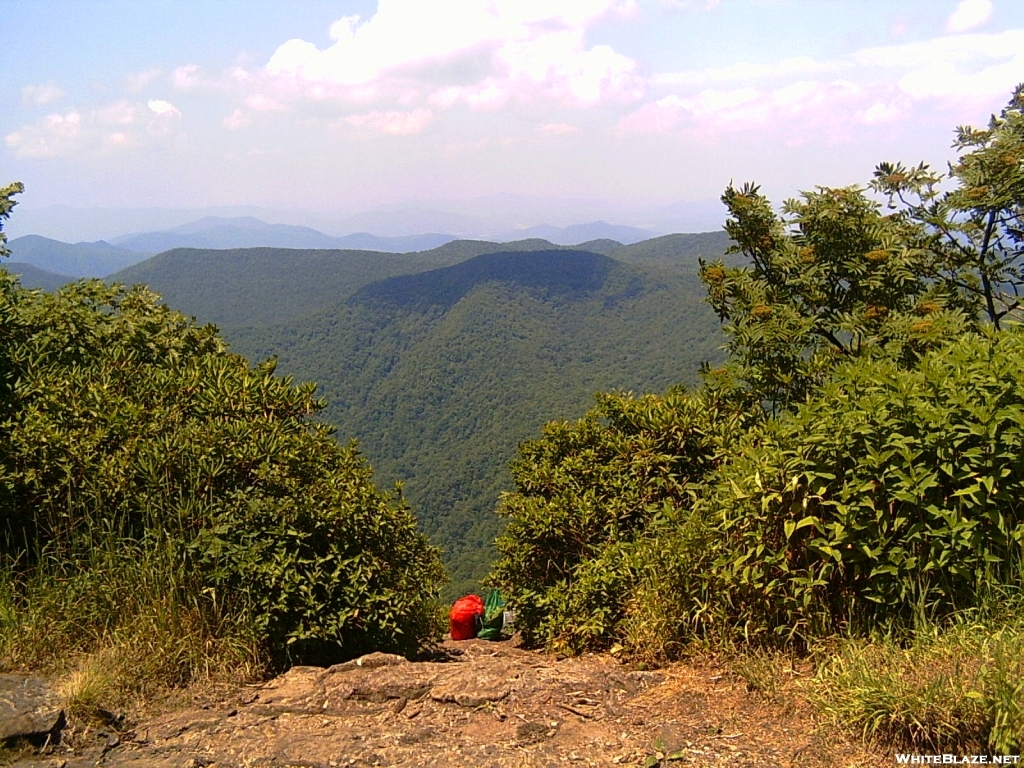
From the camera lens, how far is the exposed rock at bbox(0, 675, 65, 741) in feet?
9.39

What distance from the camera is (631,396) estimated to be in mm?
6016

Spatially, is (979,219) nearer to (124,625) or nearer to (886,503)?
(886,503)

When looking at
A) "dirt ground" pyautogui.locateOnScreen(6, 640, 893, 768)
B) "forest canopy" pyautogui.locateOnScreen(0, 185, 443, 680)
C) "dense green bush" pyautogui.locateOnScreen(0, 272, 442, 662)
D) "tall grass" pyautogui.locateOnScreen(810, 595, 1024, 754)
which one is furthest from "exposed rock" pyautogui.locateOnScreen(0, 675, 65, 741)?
"tall grass" pyautogui.locateOnScreen(810, 595, 1024, 754)

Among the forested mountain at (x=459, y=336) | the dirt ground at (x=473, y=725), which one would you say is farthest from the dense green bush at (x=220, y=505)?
the forested mountain at (x=459, y=336)

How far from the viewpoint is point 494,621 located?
6848mm

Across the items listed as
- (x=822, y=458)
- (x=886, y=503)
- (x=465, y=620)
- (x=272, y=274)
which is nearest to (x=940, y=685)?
(x=886, y=503)

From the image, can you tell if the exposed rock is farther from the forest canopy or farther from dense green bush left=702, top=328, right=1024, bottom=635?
dense green bush left=702, top=328, right=1024, bottom=635

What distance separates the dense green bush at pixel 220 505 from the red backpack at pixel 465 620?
7.08ft

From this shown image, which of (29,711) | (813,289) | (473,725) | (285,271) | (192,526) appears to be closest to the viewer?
(29,711)

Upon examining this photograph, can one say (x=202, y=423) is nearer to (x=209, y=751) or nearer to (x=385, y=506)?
(x=385, y=506)

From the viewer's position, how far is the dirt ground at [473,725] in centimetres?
283

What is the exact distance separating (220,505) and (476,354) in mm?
88435

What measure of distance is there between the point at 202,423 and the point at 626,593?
2.57m

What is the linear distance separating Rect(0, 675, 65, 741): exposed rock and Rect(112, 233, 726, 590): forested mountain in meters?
26.8
